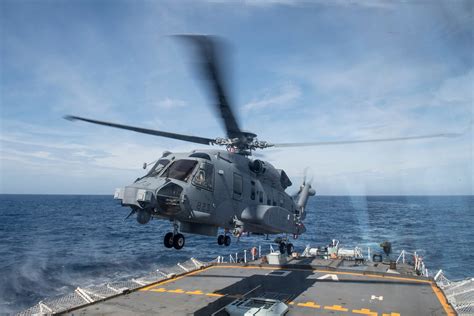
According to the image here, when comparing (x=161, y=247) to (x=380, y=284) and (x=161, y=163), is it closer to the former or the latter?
(x=380, y=284)

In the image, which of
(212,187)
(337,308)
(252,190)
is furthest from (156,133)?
(337,308)

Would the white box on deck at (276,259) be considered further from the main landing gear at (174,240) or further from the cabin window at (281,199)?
the main landing gear at (174,240)

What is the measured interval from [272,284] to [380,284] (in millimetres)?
6179

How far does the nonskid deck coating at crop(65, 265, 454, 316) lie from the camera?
1496 cm

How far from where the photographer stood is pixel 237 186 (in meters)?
14.9

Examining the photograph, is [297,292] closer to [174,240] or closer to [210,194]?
[210,194]

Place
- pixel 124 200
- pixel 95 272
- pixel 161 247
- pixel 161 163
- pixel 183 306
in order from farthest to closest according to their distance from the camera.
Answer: pixel 161 247, pixel 95 272, pixel 183 306, pixel 161 163, pixel 124 200

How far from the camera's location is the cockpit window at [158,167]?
12.5 metres

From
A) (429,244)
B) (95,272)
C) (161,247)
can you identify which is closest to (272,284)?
(95,272)

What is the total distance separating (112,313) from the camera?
48.4 ft

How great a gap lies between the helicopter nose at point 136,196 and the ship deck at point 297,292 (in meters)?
6.27

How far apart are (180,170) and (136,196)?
230 cm

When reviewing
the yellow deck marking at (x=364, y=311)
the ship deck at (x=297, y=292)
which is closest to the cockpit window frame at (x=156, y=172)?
the ship deck at (x=297, y=292)

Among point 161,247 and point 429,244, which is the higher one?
point 429,244
